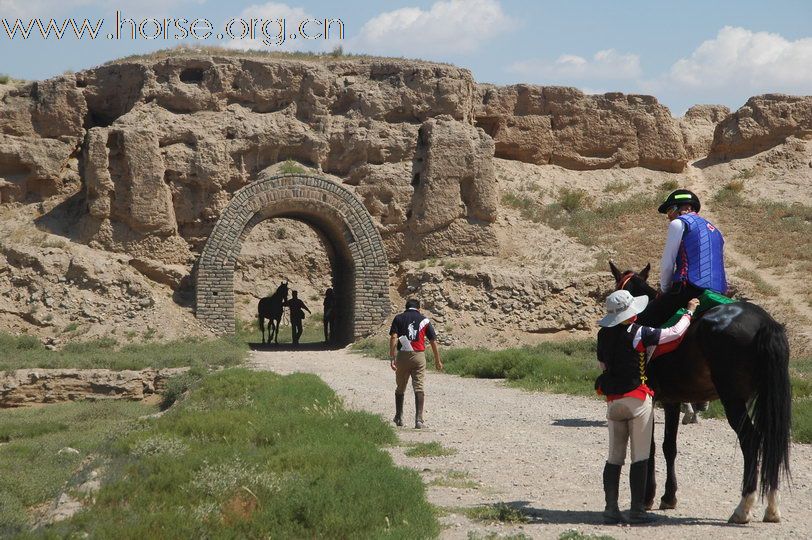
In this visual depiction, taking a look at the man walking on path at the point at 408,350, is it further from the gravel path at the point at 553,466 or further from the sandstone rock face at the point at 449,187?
the sandstone rock face at the point at 449,187

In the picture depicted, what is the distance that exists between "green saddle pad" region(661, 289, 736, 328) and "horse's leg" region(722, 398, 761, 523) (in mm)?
665

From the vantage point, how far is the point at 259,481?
26.2 feet

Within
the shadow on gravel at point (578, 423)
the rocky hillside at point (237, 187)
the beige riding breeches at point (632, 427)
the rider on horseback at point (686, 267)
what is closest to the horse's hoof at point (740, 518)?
the beige riding breeches at point (632, 427)

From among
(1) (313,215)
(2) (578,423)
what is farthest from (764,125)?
(2) (578,423)

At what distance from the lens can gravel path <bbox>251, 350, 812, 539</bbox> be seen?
22.1ft

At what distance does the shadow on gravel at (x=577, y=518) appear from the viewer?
22.2 ft

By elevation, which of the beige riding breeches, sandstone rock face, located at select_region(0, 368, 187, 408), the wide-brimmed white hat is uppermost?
the wide-brimmed white hat

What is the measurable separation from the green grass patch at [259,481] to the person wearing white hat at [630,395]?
1368mm

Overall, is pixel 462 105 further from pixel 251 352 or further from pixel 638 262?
pixel 251 352

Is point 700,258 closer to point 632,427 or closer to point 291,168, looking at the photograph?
point 632,427

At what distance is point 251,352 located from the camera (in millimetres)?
23438

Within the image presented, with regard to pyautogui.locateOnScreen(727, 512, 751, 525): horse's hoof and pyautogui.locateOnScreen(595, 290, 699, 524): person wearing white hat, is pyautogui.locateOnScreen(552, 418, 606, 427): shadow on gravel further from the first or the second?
pyautogui.locateOnScreen(727, 512, 751, 525): horse's hoof

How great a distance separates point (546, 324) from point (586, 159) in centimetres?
1000

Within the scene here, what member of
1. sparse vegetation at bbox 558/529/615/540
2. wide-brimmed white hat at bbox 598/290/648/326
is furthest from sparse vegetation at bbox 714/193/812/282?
sparse vegetation at bbox 558/529/615/540
